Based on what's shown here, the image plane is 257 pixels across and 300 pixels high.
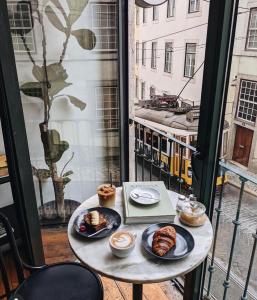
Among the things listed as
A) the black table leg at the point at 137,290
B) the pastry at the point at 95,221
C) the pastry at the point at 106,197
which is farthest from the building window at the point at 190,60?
the black table leg at the point at 137,290

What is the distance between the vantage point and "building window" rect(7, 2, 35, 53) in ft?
5.78

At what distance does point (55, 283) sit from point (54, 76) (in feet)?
4.69

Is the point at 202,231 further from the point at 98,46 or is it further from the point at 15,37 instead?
the point at 15,37

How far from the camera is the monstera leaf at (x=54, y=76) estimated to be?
77.1 inches

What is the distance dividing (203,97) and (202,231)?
642 mm

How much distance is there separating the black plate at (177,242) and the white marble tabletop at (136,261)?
2 cm

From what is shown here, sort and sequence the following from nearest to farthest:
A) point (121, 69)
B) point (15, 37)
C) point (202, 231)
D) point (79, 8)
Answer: point (202, 231) → point (15, 37) → point (79, 8) → point (121, 69)

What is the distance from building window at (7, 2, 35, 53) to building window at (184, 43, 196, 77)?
1.11 m

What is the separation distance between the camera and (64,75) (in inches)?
80.6

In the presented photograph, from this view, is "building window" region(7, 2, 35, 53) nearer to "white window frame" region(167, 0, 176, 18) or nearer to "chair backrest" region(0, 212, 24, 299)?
"white window frame" region(167, 0, 176, 18)

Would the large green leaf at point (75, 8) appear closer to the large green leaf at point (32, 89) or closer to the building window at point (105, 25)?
the building window at point (105, 25)

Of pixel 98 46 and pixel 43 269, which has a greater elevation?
pixel 98 46

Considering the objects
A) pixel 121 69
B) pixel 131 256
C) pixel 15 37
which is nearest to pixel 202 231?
pixel 131 256

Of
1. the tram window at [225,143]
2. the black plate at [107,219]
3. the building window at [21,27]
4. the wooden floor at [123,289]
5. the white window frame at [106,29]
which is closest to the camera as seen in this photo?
the black plate at [107,219]
